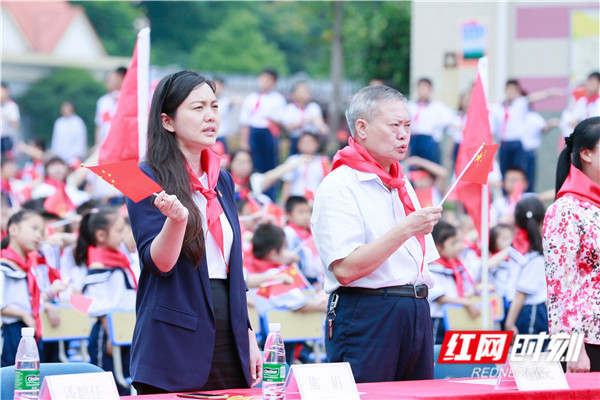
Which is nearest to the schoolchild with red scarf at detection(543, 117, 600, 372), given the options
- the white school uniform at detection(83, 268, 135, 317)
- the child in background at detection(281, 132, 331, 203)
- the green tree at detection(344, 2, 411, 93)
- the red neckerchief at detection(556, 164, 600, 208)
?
the red neckerchief at detection(556, 164, 600, 208)

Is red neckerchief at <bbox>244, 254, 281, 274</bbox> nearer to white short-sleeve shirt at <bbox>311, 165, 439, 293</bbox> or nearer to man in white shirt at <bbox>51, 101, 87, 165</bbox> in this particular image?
white short-sleeve shirt at <bbox>311, 165, 439, 293</bbox>

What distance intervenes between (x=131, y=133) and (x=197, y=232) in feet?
8.95

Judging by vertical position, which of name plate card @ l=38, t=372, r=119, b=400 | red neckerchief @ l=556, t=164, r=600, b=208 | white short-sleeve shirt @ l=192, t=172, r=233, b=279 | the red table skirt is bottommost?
the red table skirt

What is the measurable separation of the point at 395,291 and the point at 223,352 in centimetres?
67

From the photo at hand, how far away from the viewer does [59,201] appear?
31.3ft

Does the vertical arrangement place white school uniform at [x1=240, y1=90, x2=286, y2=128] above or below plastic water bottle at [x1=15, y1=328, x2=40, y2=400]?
above

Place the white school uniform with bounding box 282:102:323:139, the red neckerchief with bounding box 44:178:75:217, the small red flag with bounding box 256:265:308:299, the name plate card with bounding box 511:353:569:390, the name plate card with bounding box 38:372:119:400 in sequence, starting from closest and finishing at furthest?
1. the name plate card with bounding box 38:372:119:400
2. the name plate card with bounding box 511:353:569:390
3. the small red flag with bounding box 256:265:308:299
4. the red neckerchief with bounding box 44:178:75:217
5. the white school uniform with bounding box 282:102:323:139

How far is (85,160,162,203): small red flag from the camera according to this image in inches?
106

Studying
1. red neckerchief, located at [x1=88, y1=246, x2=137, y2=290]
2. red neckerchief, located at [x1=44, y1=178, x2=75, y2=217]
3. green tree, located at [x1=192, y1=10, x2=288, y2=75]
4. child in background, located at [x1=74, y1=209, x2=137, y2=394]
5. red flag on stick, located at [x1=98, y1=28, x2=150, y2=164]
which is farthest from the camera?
green tree, located at [x1=192, y1=10, x2=288, y2=75]

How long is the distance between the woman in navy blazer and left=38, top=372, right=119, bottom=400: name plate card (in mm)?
418

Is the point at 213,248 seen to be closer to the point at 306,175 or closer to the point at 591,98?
the point at 306,175

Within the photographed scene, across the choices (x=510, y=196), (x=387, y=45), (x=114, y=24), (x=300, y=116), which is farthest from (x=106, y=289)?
(x=114, y=24)

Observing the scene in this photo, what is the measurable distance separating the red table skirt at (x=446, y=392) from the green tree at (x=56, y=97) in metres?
29.7

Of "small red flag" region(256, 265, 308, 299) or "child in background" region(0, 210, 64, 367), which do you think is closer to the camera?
"child in background" region(0, 210, 64, 367)
